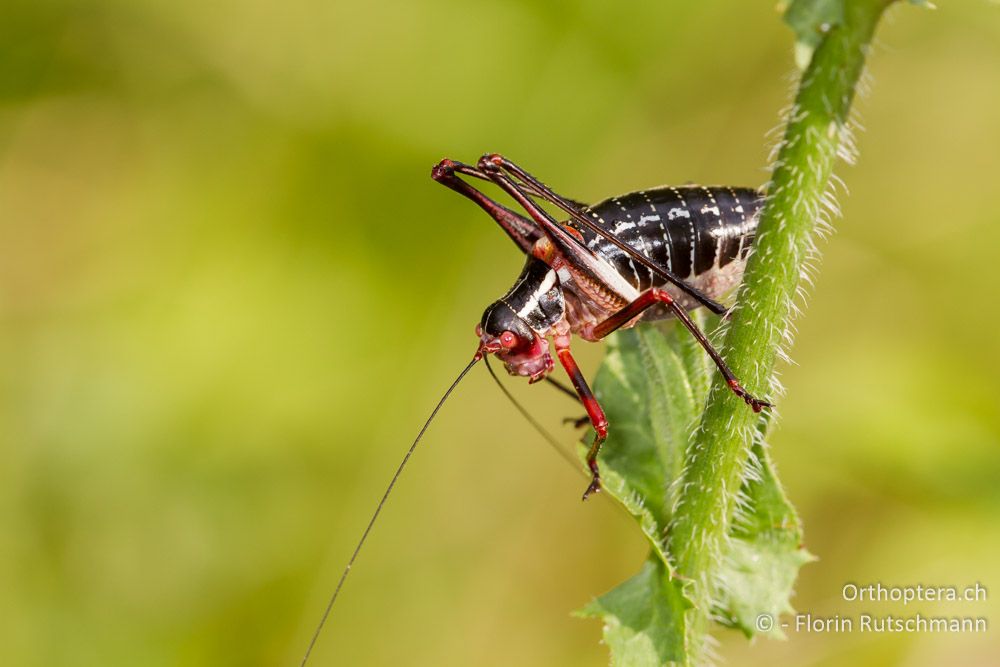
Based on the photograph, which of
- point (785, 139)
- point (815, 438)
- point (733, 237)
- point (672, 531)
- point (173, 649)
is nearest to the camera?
point (785, 139)

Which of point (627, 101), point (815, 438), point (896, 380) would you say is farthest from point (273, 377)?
point (896, 380)

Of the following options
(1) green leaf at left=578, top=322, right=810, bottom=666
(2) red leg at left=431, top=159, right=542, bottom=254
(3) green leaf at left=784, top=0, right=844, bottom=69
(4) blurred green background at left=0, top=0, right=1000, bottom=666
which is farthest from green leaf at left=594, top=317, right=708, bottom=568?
(4) blurred green background at left=0, top=0, right=1000, bottom=666

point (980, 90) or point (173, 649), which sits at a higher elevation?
point (980, 90)

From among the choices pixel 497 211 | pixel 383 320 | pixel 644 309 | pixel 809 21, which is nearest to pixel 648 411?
pixel 644 309

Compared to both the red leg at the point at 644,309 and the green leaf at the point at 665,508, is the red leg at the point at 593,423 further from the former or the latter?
the red leg at the point at 644,309

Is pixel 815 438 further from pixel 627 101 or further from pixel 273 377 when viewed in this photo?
pixel 273 377

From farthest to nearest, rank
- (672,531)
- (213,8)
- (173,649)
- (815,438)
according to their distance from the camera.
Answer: (213,8)
(815,438)
(173,649)
(672,531)

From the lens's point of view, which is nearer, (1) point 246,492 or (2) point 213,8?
(1) point 246,492

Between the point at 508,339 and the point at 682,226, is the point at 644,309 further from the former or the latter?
the point at 508,339
